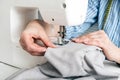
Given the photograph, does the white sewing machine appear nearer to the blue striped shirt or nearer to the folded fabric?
the folded fabric

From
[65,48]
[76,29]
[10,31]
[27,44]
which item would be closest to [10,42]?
[10,31]

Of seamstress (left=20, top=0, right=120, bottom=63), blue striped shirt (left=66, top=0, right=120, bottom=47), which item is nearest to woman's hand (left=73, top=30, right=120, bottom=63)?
seamstress (left=20, top=0, right=120, bottom=63)

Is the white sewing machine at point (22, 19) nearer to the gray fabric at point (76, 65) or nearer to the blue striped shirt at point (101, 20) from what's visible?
the gray fabric at point (76, 65)

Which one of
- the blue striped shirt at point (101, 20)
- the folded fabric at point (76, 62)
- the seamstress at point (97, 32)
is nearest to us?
the folded fabric at point (76, 62)

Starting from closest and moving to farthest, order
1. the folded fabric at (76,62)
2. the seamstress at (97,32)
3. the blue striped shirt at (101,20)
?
the folded fabric at (76,62)
the seamstress at (97,32)
the blue striped shirt at (101,20)

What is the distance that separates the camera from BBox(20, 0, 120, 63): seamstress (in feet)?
2.73

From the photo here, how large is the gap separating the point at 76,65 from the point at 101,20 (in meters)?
0.56

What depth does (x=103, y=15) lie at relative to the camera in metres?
1.24

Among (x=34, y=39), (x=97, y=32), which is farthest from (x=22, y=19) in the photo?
(x=97, y=32)

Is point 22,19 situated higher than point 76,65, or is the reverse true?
point 22,19

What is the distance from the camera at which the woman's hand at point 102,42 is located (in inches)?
32.1

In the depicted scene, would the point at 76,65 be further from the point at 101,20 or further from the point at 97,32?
the point at 101,20

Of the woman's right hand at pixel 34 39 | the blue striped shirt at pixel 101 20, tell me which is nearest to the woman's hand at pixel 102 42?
the woman's right hand at pixel 34 39

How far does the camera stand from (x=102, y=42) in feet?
2.71
